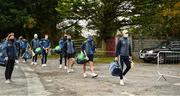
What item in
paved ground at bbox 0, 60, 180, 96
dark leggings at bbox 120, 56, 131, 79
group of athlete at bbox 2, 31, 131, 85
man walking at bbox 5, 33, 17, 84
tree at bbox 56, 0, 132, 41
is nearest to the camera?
paved ground at bbox 0, 60, 180, 96

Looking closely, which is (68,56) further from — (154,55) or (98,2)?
(98,2)

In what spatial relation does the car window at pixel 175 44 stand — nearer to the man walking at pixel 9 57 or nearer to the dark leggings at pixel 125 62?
the dark leggings at pixel 125 62

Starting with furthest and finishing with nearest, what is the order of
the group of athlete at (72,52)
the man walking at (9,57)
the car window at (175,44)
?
the car window at (175,44) < the man walking at (9,57) < the group of athlete at (72,52)

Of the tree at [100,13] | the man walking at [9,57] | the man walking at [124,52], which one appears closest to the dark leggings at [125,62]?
the man walking at [124,52]

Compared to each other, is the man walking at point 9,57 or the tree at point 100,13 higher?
the tree at point 100,13

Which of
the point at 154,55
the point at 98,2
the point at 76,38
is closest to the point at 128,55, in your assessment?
the point at 154,55

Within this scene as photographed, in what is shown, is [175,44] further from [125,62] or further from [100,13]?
[125,62]

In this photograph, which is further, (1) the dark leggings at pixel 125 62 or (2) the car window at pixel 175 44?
(2) the car window at pixel 175 44

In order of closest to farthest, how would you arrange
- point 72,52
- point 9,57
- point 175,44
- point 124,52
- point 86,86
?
point 86,86, point 124,52, point 9,57, point 72,52, point 175,44

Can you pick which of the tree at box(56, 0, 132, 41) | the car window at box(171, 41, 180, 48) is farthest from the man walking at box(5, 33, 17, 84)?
the tree at box(56, 0, 132, 41)

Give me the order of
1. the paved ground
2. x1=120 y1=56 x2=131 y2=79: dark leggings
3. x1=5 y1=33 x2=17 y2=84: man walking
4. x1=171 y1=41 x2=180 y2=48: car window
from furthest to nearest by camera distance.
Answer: x1=171 y1=41 x2=180 y2=48: car window < x1=5 y1=33 x2=17 y2=84: man walking < x1=120 y1=56 x2=131 y2=79: dark leggings < the paved ground

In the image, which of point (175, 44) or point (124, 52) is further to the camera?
point (175, 44)

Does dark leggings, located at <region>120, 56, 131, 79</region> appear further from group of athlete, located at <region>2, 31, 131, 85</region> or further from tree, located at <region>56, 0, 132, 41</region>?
tree, located at <region>56, 0, 132, 41</region>

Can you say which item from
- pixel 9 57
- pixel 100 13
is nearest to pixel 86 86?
pixel 9 57
